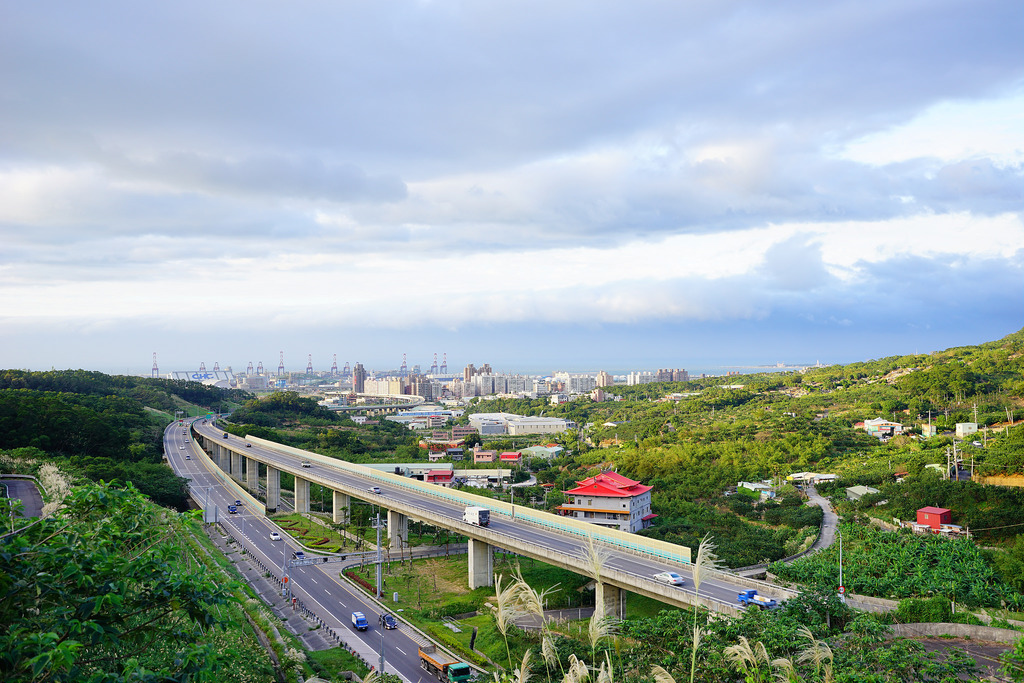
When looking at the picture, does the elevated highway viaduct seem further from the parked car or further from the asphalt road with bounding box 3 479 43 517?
the asphalt road with bounding box 3 479 43 517

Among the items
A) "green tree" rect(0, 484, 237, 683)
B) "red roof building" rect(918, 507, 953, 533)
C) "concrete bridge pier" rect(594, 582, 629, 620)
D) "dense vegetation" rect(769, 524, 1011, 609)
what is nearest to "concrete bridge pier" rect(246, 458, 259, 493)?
"concrete bridge pier" rect(594, 582, 629, 620)

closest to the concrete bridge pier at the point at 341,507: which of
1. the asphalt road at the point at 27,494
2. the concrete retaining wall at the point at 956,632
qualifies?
the asphalt road at the point at 27,494

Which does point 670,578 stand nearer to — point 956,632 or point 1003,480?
point 956,632

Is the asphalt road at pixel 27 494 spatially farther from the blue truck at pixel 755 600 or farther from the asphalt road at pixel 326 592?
the blue truck at pixel 755 600

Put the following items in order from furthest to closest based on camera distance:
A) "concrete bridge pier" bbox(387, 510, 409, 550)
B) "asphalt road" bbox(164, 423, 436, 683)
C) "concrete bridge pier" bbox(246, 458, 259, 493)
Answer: "concrete bridge pier" bbox(246, 458, 259, 493) < "concrete bridge pier" bbox(387, 510, 409, 550) < "asphalt road" bbox(164, 423, 436, 683)

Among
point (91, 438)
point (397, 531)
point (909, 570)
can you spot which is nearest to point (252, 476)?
point (91, 438)

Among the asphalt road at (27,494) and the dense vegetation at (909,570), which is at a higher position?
the asphalt road at (27,494)
